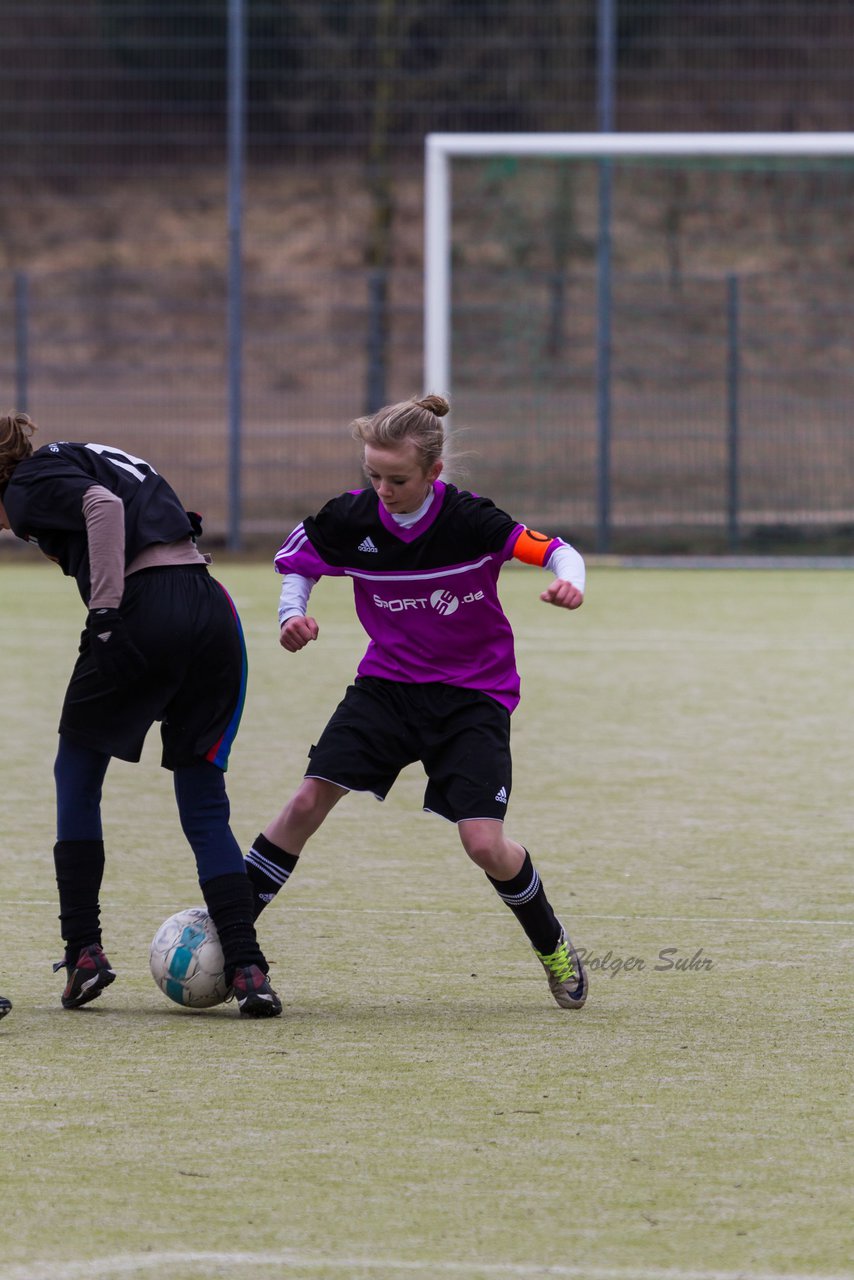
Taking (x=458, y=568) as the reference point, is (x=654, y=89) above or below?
above

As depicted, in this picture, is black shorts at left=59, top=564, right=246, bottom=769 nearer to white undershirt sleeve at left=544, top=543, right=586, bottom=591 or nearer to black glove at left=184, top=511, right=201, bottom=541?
black glove at left=184, top=511, right=201, bottom=541

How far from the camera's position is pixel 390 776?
461cm

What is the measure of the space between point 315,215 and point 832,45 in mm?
5276

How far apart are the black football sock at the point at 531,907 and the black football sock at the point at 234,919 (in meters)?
0.54

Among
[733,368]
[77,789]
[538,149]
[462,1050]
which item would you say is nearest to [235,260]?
[538,149]

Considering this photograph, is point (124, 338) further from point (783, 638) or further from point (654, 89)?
point (783, 638)

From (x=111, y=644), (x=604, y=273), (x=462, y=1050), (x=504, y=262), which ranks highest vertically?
(x=504, y=262)

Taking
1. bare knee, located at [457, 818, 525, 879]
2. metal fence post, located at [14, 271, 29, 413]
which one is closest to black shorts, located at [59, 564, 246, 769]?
bare knee, located at [457, 818, 525, 879]

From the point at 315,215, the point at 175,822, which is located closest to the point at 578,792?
the point at 175,822

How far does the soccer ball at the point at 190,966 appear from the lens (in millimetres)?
4371

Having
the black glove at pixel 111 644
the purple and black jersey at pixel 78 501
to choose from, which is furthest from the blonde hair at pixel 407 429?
the black glove at pixel 111 644

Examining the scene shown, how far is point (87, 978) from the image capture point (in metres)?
4.36

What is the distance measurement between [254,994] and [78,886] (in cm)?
49

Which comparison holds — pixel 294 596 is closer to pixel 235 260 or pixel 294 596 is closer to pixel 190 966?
pixel 190 966
